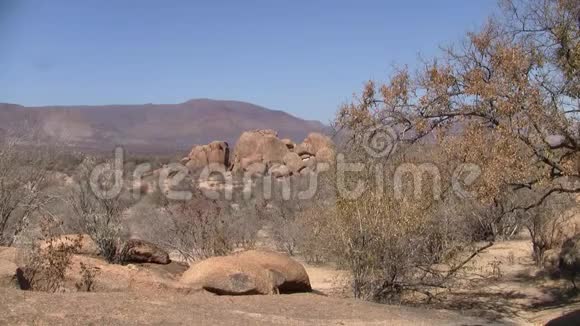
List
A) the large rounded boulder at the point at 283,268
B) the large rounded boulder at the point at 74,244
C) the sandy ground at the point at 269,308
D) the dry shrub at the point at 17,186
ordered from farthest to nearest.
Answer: the dry shrub at the point at 17,186 < the large rounded boulder at the point at 283,268 < the large rounded boulder at the point at 74,244 < the sandy ground at the point at 269,308

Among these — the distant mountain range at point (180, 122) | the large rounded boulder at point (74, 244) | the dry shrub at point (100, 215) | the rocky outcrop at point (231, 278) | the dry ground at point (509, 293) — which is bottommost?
the dry ground at point (509, 293)

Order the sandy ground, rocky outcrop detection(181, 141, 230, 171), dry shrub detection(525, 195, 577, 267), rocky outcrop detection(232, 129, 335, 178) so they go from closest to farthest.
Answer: the sandy ground < dry shrub detection(525, 195, 577, 267) < rocky outcrop detection(232, 129, 335, 178) < rocky outcrop detection(181, 141, 230, 171)

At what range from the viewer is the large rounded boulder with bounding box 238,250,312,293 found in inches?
429

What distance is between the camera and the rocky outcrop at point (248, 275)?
10.0 metres

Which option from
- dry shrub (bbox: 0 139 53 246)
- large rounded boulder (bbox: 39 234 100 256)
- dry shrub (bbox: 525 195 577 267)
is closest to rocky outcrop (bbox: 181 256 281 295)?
large rounded boulder (bbox: 39 234 100 256)

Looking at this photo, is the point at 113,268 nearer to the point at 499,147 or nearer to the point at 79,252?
the point at 79,252

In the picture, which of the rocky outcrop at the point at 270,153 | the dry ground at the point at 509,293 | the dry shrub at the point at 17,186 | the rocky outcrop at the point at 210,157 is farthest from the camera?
the rocky outcrop at the point at 210,157

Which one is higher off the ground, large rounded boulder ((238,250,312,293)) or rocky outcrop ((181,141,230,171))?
rocky outcrop ((181,141,230,171))

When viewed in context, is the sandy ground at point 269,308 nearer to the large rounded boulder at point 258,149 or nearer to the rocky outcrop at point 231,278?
the rocky outcrop at point 231,278

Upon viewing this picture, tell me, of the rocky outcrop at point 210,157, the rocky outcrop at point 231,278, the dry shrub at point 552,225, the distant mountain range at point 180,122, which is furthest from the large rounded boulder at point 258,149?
the distant mountain range at point 180,122

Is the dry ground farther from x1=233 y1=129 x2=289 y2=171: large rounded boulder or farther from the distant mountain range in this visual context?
the distant mountain range

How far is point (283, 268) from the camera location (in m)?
11.1

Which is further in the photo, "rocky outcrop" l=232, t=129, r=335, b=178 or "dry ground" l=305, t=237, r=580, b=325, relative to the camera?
"rocky outcrop" l=232, t=129, r=335, b=178

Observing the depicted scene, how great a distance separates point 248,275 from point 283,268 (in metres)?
0.96
